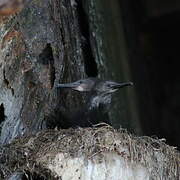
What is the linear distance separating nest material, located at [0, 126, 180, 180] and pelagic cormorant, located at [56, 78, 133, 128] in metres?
0.47

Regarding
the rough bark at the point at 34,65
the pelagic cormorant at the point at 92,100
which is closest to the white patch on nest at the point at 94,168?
the rough bark at the point at 34,65

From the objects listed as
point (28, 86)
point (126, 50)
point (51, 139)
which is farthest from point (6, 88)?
point (126, 50)

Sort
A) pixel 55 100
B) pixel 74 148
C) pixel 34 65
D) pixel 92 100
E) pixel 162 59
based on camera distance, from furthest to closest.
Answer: pixel 162 59 → pixel 92 100 → pixel 55 100 → pixel 34 65 → pixel 74 148

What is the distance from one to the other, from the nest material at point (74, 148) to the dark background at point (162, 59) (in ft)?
12.1

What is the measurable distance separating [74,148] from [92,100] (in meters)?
0.85

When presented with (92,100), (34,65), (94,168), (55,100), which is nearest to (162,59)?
(92,100)

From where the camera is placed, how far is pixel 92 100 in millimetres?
4805

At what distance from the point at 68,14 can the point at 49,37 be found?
34 cm

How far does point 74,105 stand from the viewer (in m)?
4.84

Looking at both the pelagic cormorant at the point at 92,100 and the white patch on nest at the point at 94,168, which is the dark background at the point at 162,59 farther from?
the white patch on nest at the point at 94,168

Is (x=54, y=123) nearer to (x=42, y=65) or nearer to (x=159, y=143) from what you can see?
(x=42, y=65)

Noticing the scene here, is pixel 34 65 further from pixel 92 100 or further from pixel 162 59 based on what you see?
pixel 162 59

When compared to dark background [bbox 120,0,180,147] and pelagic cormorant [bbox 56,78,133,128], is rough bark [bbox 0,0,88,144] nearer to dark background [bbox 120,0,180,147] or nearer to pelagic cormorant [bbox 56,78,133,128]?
pelagic cormorant [bbox 56,78,133,128]

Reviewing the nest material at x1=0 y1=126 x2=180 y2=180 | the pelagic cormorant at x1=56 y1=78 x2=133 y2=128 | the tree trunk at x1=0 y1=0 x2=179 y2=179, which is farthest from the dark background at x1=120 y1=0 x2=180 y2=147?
the nest material at x1=0 y1=126 x2=180 y2=180
